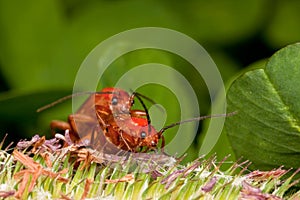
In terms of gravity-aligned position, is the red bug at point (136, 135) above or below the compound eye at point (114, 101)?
below

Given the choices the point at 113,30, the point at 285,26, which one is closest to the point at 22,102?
the point at 113,30

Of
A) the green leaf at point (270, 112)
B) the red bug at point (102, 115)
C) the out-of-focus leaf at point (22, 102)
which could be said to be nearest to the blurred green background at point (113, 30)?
the out-of-focus leaf at point (22, 102)

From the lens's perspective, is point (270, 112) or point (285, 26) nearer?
point (270, 112)

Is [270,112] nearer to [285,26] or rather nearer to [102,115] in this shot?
[102,115]

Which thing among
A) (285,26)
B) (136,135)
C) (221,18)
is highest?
(221,18)

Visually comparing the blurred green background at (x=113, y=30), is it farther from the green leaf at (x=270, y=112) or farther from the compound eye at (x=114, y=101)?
the green leaf at (x=270, y=112)

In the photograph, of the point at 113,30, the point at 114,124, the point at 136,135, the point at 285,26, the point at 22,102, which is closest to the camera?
the point at 136,135
